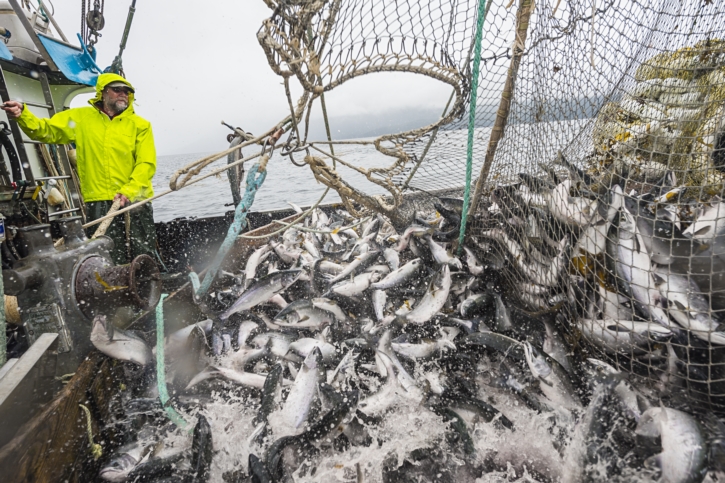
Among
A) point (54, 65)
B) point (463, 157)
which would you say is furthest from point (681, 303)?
point (54, 65)

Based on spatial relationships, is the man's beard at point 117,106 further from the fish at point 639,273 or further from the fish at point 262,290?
the fish at point 639,273

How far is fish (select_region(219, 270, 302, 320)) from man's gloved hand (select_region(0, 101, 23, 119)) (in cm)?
293

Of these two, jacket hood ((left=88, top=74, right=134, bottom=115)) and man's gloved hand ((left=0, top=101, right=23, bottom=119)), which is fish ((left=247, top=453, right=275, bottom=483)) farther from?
jacket hood ((left=88, top=74, right=134, bottom=115))

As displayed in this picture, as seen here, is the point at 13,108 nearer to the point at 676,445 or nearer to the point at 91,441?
the point at 91,441

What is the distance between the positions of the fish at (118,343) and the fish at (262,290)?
702 mm

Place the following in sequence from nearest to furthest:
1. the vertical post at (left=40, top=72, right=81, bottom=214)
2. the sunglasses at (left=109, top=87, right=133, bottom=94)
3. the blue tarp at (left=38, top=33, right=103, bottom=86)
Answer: the sunglasses at (left=109, top=87, right=133, bottom=94)
the blue tarp at (left=38, top=33, right=103, bottom=86)
the vertical post at (left=40, top=72, right=81, bottom=214)

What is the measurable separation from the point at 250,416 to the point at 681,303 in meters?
2.80

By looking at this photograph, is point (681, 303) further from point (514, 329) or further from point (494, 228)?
point (494, 228)

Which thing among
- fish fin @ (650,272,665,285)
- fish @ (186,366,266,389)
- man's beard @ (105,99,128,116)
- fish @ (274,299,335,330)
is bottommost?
fish @ (186,366,266,389)

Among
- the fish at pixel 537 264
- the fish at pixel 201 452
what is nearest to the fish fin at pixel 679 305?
the fish at pixel 537 264

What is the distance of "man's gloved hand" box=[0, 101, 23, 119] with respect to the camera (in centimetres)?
333

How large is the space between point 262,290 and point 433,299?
1678mm

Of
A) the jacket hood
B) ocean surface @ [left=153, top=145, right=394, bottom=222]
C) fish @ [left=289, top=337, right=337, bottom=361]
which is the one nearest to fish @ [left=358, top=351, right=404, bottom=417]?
fish @ [left=289, top=337, right=337, bottom=361]

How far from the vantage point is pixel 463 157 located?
4.73 metres
